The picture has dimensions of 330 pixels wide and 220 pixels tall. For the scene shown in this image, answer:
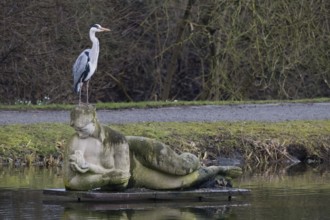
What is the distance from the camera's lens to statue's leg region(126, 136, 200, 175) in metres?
13.8

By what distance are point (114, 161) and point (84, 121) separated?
0.58 metres

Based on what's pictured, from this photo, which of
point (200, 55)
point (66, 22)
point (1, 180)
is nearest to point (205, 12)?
point (200, 55)

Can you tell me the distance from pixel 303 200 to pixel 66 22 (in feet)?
51.4

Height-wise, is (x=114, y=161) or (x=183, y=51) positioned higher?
(x=183, y=51)

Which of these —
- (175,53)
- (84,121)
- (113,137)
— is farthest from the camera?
(175,53)

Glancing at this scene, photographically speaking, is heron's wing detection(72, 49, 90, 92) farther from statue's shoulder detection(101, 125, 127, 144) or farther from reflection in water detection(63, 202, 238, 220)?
reflection in water detection(63, 202, 238, 220)

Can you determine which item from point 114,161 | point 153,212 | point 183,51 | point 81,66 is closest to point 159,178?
point 114,161

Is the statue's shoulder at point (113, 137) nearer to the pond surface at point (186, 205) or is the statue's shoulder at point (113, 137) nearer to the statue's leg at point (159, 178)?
the statue's leg at point (159, 178)

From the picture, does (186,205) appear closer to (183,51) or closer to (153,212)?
(153,212)

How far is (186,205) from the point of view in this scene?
1365 centimetres

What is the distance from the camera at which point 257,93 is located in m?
31.8

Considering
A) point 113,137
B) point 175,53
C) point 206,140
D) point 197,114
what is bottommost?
point 206,140

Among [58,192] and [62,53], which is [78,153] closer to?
[58,192]

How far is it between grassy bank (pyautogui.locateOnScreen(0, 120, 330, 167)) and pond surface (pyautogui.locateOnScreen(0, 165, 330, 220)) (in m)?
2.47
